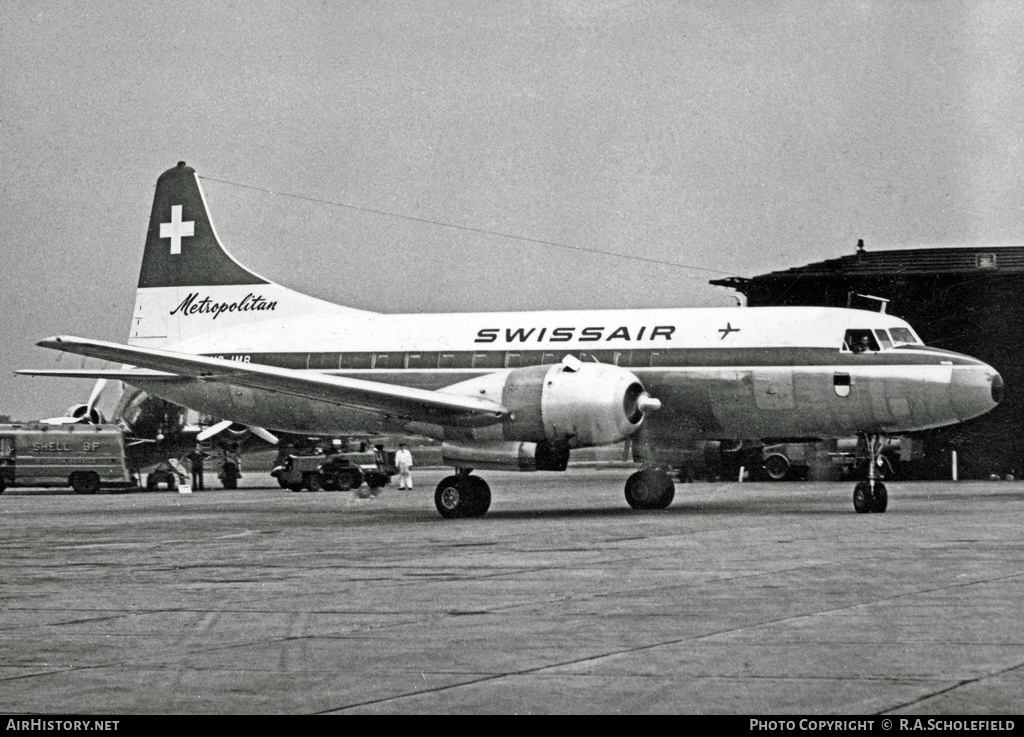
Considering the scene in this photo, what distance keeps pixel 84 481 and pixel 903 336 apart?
28.9m

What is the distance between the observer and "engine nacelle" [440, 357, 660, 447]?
22406 mm

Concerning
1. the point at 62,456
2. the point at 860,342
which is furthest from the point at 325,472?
the point at 860,342

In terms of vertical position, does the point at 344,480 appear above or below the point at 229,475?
below

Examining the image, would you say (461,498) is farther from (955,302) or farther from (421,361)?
(955,302)

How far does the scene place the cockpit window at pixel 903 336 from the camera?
77.2 feet

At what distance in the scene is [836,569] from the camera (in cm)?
1375

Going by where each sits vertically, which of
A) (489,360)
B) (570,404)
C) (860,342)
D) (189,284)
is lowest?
(570,404)

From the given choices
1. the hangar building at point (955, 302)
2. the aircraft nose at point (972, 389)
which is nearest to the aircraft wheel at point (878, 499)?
the aircraft nose at point (972, 389)

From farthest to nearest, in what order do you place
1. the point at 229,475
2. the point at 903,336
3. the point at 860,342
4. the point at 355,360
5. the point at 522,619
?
the point at 229,475
the point at 355,360
the point at 903,336
the point at 860,342
the point at 522,619

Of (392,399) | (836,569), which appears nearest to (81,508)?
(392,399)

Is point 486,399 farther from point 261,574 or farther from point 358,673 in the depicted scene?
point 358,673

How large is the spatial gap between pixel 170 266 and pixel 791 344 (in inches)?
573

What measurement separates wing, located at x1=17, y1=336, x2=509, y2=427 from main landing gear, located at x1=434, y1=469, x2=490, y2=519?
47.0 inches

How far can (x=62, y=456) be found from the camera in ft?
140
